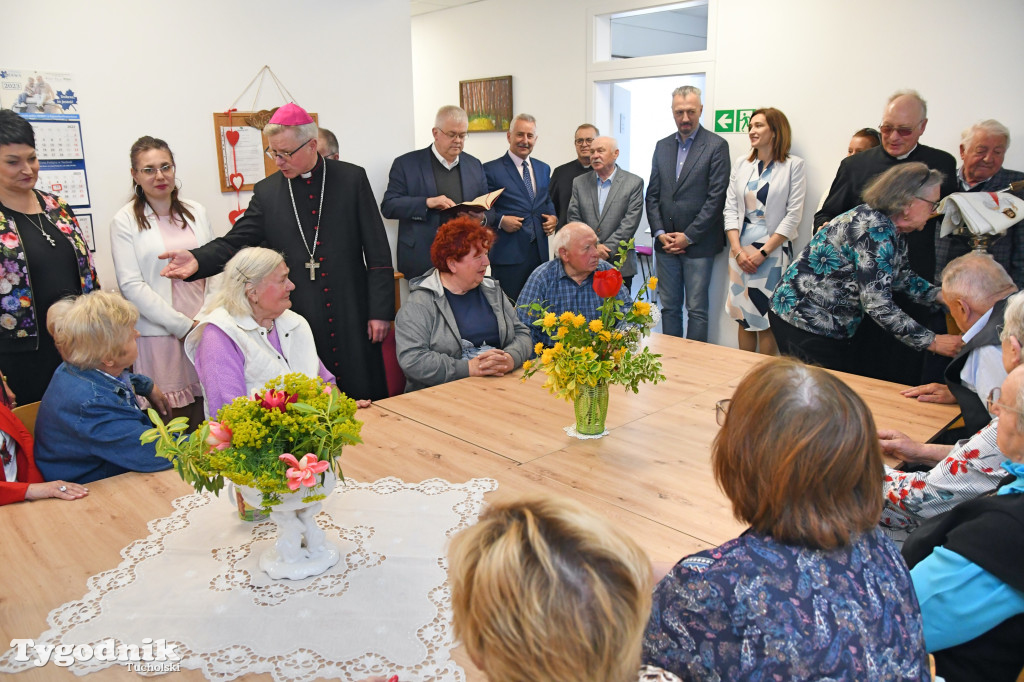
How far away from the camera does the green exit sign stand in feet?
18.2

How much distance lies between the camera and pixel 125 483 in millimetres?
2096

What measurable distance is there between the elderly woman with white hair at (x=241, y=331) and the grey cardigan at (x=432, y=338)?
438 millimetres

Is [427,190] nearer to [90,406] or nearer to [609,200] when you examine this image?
[609,200]

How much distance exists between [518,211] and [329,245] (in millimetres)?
2030

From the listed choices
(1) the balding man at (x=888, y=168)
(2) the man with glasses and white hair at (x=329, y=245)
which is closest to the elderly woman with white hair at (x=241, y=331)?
(2) the man with glasses and white hair at (x=329, y=245)

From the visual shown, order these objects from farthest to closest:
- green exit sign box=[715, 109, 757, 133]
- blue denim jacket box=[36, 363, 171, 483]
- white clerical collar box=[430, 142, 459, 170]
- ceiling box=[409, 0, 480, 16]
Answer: ceiling box=[409, 0, 480, 16] < green exit sign box=[715, 109, 757, 133] < white clerical collar box=[430, 142, 459, 170] < blue denim jacket box=[36, 363, 171, 483]

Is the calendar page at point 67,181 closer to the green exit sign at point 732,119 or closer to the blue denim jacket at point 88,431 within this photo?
the blue denim jacket at point 88,431

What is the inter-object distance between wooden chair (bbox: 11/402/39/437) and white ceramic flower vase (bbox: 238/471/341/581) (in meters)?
1.17

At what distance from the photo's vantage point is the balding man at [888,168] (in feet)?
13.4

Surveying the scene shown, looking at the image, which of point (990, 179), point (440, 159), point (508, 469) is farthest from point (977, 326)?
point (440, 159)

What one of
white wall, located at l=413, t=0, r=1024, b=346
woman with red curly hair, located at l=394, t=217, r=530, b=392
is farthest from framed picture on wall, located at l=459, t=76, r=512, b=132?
woman with red curly hair, located at l=394, t=217, r=530, b=392

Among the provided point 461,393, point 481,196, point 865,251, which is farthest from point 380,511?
point 481,196

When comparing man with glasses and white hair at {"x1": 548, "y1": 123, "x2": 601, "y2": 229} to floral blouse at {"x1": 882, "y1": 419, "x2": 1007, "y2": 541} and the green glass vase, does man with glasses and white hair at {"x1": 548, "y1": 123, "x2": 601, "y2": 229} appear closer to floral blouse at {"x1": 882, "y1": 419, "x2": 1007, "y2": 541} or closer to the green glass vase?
the green glass vase

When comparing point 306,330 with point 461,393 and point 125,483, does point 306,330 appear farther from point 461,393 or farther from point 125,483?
point 125,483
